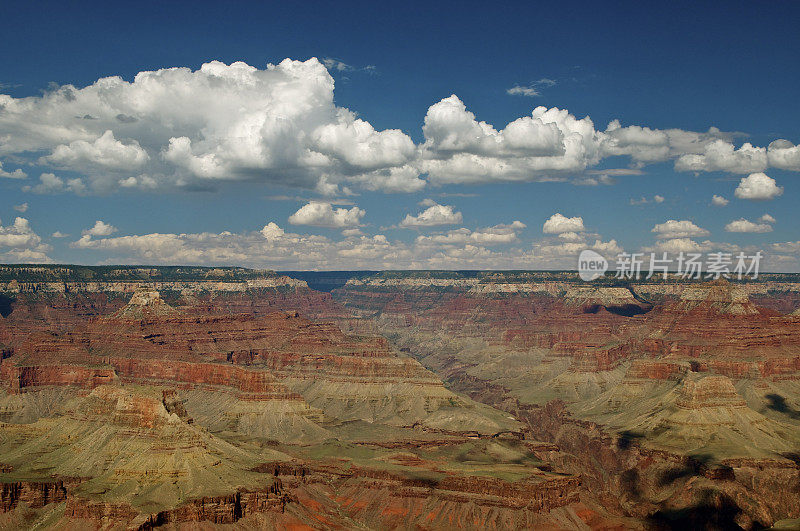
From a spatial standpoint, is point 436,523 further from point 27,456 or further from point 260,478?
point 27,456

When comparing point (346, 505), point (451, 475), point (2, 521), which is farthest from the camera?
point (451, 475)

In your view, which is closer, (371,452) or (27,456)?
(27,456)

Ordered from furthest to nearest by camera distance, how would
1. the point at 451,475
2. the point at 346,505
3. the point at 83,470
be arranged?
the point at 451,475
the point at 346,505
the point at 83,470

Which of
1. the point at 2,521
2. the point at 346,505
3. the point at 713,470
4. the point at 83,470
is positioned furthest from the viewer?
the point at 713,470

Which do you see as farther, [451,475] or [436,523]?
[451,475]

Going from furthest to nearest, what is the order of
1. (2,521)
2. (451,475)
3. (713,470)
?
(713,470), (451,475), (2,521)

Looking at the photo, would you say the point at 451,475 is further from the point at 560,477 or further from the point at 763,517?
the point at 763,517

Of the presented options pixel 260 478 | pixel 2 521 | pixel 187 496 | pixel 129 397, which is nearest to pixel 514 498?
pixel 260 478

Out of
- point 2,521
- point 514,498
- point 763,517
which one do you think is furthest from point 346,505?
point 763,517

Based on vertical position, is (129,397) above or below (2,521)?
above

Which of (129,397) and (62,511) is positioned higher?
(129,397)
